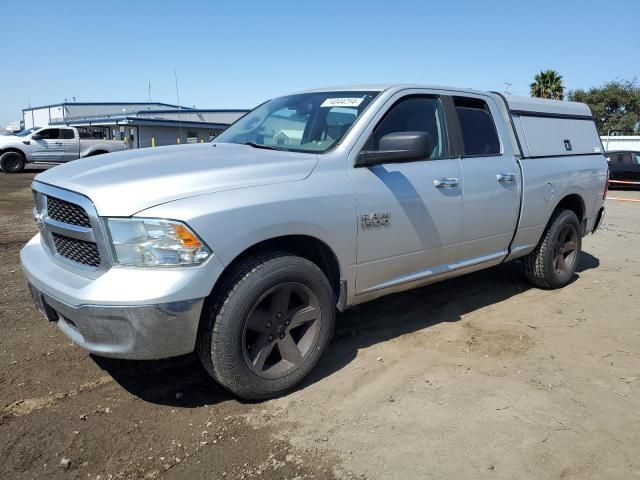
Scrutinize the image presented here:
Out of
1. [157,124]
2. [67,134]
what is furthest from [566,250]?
[157,124]

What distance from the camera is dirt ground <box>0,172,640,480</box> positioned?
2555 millimetres

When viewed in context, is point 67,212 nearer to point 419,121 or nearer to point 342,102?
point 342,102

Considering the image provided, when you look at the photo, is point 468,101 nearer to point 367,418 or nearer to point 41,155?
point 367,418

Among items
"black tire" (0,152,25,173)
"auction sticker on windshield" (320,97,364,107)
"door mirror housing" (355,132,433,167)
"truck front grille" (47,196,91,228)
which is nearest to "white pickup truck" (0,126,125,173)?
"black tire" (0,152,25,173)

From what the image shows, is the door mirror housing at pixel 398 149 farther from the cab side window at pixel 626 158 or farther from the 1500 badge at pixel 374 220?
the cab side window at pixel 626 158

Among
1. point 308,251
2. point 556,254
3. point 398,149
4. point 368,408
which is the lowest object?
point 368,408

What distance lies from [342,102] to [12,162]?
20423 mm

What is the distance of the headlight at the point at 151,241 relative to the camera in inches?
103

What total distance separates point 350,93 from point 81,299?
7.81ft

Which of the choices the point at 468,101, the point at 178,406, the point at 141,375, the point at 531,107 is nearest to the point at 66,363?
the point at 141,375

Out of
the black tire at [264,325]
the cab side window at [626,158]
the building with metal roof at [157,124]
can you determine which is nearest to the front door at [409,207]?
the black tire at [264,325]

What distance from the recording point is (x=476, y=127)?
4410 millimetres

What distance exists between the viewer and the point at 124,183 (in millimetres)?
2744

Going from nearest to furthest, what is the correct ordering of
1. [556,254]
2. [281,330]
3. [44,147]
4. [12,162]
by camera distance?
[281,330] → [556,254] → [12,162] → [44,147]
